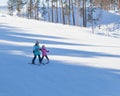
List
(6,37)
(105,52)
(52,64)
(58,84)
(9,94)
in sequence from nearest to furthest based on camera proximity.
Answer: (9,94) < (58,84) < (52,64) < (105,52) < (6,37)

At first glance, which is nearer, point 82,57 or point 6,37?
point 82,57

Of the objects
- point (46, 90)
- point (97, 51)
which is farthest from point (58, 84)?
point (97, 51)

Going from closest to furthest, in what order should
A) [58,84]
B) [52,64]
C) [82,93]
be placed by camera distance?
[82,93]
[58,84]
[52,64]

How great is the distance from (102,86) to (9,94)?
474 cm

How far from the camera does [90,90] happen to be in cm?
1608

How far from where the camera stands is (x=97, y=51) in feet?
94.8

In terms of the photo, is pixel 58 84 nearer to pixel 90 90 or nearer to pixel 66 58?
pixel 90 90

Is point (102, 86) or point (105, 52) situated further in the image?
point (105, 52)

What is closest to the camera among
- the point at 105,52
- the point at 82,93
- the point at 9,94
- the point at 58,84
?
the point at 9,94

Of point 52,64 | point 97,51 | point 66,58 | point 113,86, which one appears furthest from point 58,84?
point 97,51

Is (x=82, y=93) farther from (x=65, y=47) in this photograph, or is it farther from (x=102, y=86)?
(x=65, y=47)

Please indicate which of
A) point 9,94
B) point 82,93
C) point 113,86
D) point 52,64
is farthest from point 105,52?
point 9,94

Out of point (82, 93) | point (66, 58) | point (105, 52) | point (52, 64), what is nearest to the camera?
point (82, 93)

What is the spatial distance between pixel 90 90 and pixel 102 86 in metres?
1.13
